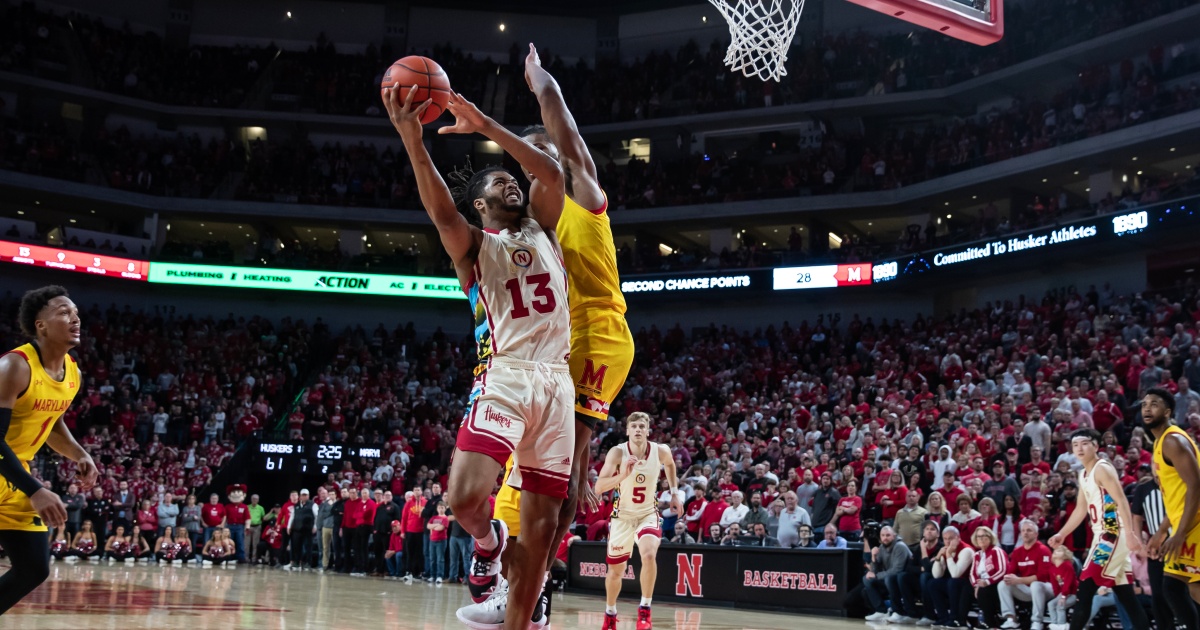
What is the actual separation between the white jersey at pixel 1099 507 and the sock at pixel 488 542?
6.56 metres

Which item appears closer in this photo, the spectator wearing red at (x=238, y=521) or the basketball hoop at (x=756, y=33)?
the basketball hoop at (x=756, y=33)

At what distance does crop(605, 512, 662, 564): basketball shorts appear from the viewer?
10.6m

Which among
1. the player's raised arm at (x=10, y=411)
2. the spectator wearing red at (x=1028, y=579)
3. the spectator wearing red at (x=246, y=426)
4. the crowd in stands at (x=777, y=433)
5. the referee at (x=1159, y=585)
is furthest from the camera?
the spectator wearing red at (x=246, y=426)

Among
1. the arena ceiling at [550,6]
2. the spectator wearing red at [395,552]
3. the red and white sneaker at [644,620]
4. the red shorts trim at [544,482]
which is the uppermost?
the arena ceiling at [550,6]

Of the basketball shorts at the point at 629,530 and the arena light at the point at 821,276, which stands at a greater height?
the arena light at the point at 821,276

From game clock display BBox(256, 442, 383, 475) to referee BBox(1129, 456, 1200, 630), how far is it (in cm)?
2074

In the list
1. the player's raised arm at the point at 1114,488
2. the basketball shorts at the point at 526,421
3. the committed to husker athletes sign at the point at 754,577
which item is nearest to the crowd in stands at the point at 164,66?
the committed to husker athletes sign at the point at 754,577

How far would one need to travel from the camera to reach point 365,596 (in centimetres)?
1478

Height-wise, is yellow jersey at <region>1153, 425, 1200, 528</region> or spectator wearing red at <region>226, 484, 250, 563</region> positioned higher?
yellow jersey at <region>1153, 425, 1200, 528</region>

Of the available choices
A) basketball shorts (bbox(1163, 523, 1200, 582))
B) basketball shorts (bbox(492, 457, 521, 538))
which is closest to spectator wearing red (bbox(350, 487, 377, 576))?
basketball shorts (bbox(492, 457, 521, 538))

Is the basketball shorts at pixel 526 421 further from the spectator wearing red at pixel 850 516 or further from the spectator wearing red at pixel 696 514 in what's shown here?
the spectator wearing red at pixel 696 514

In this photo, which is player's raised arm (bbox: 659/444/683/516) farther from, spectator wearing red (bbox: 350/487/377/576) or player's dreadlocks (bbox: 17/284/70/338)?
spectator wearing red (bbox: 350/487/377/576)

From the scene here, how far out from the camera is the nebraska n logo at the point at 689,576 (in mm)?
16094

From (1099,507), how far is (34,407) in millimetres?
8723
